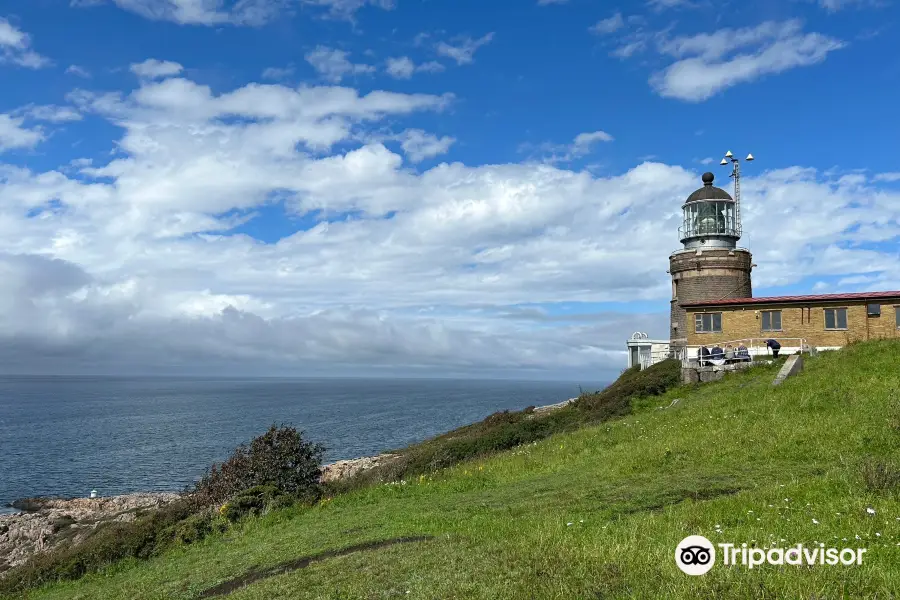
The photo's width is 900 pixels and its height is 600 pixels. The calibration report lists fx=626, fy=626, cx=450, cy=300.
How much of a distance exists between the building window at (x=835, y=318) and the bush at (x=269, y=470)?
3133 centimetres

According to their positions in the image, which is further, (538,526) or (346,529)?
(346,529)

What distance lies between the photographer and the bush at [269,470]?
24.0 m

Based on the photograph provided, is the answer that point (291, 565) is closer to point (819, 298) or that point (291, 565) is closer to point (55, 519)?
point (55, 519)

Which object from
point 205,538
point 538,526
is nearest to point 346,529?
point 538,526

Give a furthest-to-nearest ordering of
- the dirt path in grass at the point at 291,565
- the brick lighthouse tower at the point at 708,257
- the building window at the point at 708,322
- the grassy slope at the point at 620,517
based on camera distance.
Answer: the brick lighthouse tower at the point at 708,257 < the building window at the point at 708,322 < the dirt path in grass at the point at 291,565 < the grassy slope at the point at 620,517

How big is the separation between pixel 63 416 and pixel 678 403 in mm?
118621

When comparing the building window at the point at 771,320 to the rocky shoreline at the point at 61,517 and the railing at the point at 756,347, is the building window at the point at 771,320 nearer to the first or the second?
the railing at the point at 756,347

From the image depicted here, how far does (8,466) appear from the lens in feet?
193

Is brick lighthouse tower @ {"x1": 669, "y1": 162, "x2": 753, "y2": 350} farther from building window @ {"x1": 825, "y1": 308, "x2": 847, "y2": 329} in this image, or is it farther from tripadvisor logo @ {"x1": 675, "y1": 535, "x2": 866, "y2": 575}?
tripadvisor logo @ {"x1": 675, "y1": 535, "x2": 866, "y2": 575}

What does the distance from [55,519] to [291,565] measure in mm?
33361

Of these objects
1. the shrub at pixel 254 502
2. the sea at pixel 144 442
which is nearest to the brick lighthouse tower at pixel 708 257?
the sea at pixel 144 442

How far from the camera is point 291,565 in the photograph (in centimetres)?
1155

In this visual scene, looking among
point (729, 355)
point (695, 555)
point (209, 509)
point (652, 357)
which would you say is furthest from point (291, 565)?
point (652, 357)

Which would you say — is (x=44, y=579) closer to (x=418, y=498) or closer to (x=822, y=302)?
(x=418, y=498)
